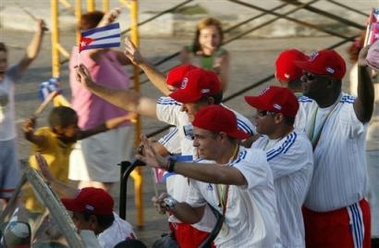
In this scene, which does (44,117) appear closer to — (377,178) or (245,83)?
(245,83)

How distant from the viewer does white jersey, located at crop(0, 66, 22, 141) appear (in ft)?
28.9

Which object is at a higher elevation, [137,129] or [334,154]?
[334,154]

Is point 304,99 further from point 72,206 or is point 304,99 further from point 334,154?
point 72,206

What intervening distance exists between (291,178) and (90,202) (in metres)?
1.04

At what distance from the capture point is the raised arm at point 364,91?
21.6 feet

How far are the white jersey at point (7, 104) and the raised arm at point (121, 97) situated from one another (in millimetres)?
1128

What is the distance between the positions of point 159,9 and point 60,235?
11.3 meters

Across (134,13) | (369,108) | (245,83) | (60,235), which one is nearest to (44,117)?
(245,83)

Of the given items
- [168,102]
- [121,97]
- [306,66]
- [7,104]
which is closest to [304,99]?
[306,66]

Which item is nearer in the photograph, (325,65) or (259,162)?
(259,162)

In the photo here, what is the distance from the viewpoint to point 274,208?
6.12 m

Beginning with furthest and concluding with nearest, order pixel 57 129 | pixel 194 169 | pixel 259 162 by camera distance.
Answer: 1. pixel 57 129
2. pixel 259 162
3. pixel 194 169

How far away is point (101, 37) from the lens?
8.71 m

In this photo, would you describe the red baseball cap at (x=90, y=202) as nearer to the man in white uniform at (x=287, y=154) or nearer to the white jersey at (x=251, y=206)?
the white jersey at (x=251, y=206)
